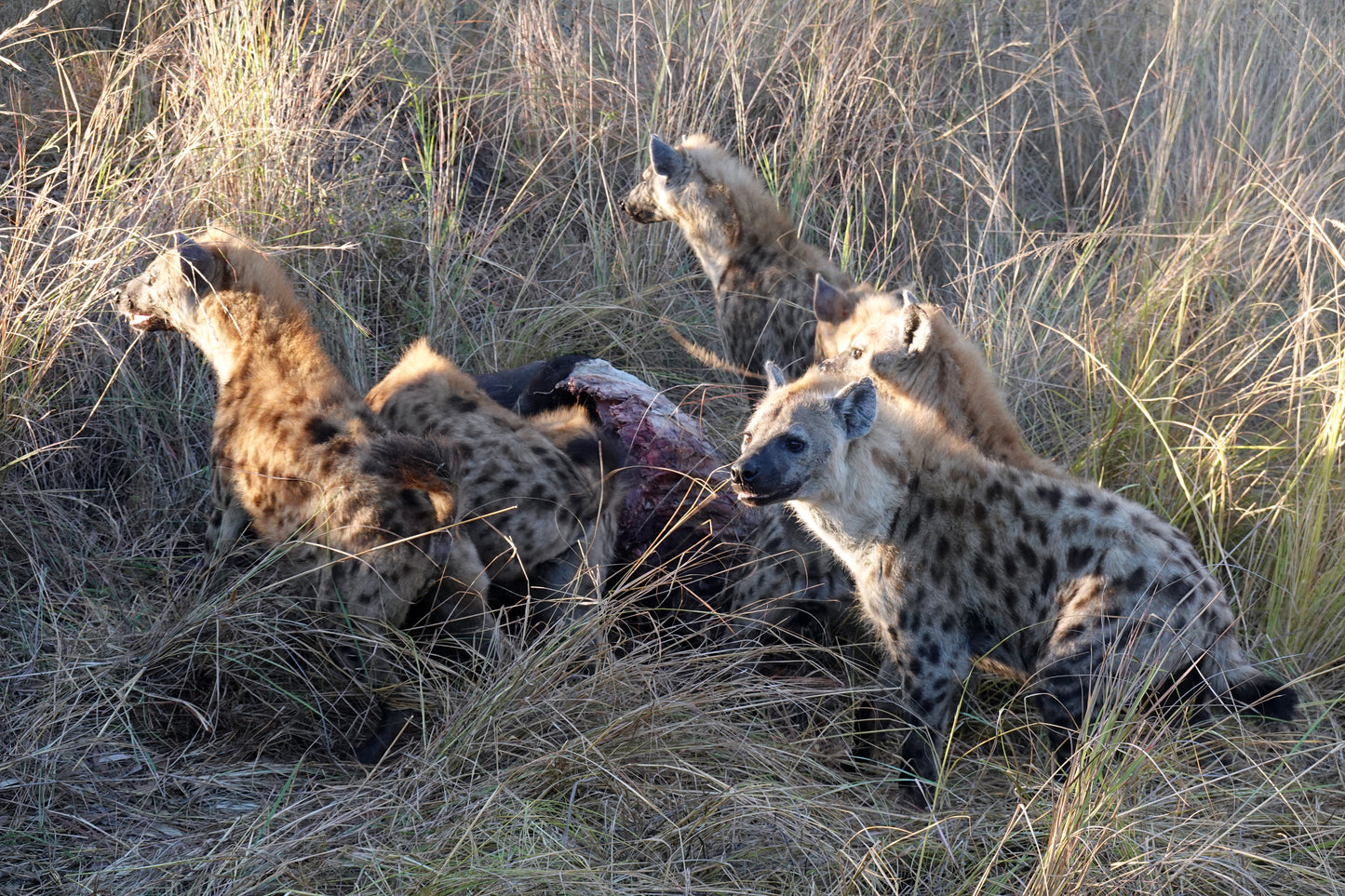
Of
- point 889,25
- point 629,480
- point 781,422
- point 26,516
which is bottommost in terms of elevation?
point 26,516

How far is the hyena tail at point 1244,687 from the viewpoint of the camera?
2.99 meters

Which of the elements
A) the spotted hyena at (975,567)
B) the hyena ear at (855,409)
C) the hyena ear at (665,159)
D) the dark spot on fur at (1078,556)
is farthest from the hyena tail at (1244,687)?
the hyena ear at (665,159)

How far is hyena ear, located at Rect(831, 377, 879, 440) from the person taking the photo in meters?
3.16

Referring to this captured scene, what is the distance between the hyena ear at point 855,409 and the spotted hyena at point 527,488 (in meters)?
0.67

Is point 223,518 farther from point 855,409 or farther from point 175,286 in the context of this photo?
point 855,409

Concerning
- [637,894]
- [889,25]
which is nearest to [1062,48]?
[889,25]

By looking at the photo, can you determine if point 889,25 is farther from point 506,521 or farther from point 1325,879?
point 1325,879

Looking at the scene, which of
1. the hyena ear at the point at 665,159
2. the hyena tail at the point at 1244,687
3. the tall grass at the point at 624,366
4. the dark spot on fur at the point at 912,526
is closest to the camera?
the tall grass at the point at 624,366

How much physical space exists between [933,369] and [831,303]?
1.87 feet

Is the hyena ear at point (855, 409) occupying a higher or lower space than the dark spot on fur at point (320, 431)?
higher

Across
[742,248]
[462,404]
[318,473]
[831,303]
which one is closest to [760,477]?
[462,404]

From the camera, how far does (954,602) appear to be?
3.19m

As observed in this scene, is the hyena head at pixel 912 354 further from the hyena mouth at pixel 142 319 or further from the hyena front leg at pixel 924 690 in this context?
the hyena mouth at pixel 142 319

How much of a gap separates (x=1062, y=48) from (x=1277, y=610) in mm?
3891
